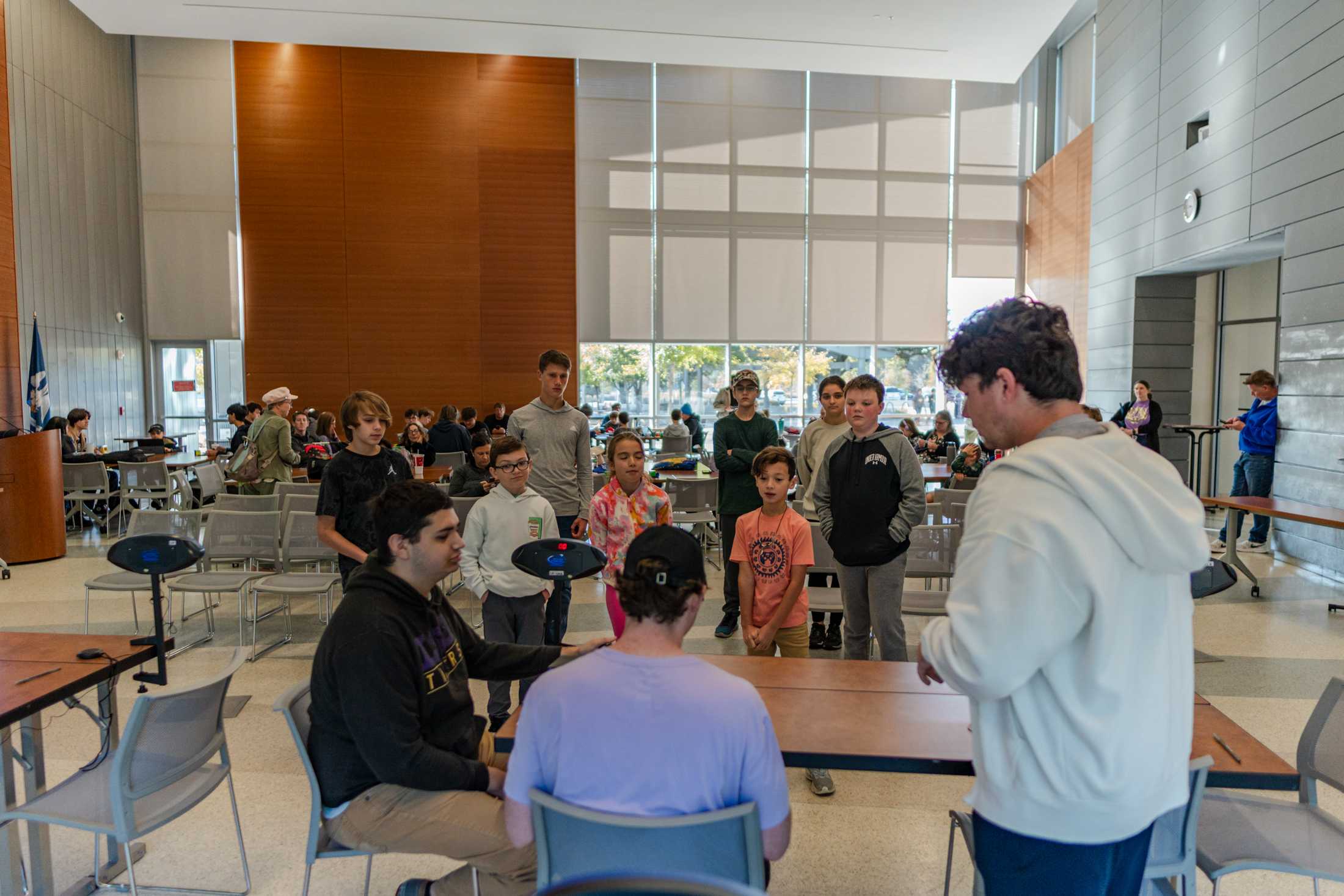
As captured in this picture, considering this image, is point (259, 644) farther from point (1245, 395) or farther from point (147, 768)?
point (1245, 395)

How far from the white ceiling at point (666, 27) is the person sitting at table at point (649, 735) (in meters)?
10.1

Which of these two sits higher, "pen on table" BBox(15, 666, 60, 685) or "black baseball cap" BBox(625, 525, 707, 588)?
"black baseball cap" BBox(625, 525, 707, 588)

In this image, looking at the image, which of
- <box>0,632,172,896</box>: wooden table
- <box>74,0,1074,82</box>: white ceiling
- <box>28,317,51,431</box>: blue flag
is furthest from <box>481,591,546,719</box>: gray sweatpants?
<box>74,0,1074,82</box>: white ceiling

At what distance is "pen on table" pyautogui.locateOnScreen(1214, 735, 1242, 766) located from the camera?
1.85 meters

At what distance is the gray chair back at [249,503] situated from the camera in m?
5.55

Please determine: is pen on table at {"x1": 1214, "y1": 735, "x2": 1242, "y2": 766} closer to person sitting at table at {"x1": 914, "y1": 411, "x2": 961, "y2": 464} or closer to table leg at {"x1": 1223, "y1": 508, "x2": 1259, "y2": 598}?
table leg at {"x1": 1223, "y1": 508, "x2": 1259, "y2": 598}

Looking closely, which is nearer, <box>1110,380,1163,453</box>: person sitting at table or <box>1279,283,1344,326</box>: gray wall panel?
<box>1279,283,1344,326</box>: gray wall panel

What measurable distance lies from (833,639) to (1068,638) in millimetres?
3740

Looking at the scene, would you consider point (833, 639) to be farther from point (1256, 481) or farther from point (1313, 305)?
point (1256, 481)

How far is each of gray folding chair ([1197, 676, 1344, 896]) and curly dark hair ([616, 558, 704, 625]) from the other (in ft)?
4.80

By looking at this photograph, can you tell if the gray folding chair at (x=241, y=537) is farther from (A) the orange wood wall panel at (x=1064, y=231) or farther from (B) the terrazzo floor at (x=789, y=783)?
(A) the orange wood wall panel at (x=1064, y=231)

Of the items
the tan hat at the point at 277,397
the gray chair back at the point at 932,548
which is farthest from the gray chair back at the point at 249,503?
the gray chair back at the point at 932,548

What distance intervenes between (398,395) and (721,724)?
1277cm

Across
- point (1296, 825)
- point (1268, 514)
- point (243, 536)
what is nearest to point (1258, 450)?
point (1268, 514)
